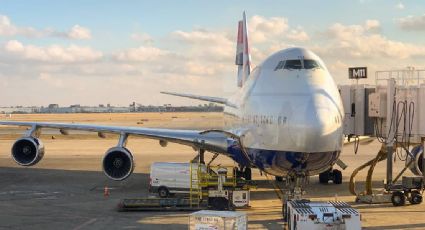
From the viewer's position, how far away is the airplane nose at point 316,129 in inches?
545

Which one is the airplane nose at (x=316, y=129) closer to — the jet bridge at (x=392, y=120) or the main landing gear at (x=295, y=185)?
the main landing gear at (x=295, y=185)

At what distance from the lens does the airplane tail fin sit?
31.8 metres

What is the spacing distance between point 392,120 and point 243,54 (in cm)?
1481

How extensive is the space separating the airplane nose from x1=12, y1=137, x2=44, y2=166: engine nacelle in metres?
13.9

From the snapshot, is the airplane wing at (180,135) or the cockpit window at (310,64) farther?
the airplane wing at (180,135)

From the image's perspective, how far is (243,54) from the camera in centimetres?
3278

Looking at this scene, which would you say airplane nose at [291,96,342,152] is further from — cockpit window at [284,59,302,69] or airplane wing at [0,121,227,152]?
airplane wing at [0,121,227,152]

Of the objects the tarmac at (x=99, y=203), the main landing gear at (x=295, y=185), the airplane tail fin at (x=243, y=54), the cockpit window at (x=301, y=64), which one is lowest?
the tarmac at (x=99, y=203)

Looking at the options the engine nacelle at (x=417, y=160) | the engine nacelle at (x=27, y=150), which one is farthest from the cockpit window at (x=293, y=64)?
the engine nacelle at (x=27, y=150)

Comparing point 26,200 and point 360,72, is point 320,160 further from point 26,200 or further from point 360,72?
point 26,200

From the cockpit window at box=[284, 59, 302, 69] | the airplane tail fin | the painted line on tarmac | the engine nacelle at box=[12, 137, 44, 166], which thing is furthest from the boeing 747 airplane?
the airplane tail fin

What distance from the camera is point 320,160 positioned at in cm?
1443

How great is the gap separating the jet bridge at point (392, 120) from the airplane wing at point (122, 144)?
4.99 metres

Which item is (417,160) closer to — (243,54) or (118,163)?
(118,163)
